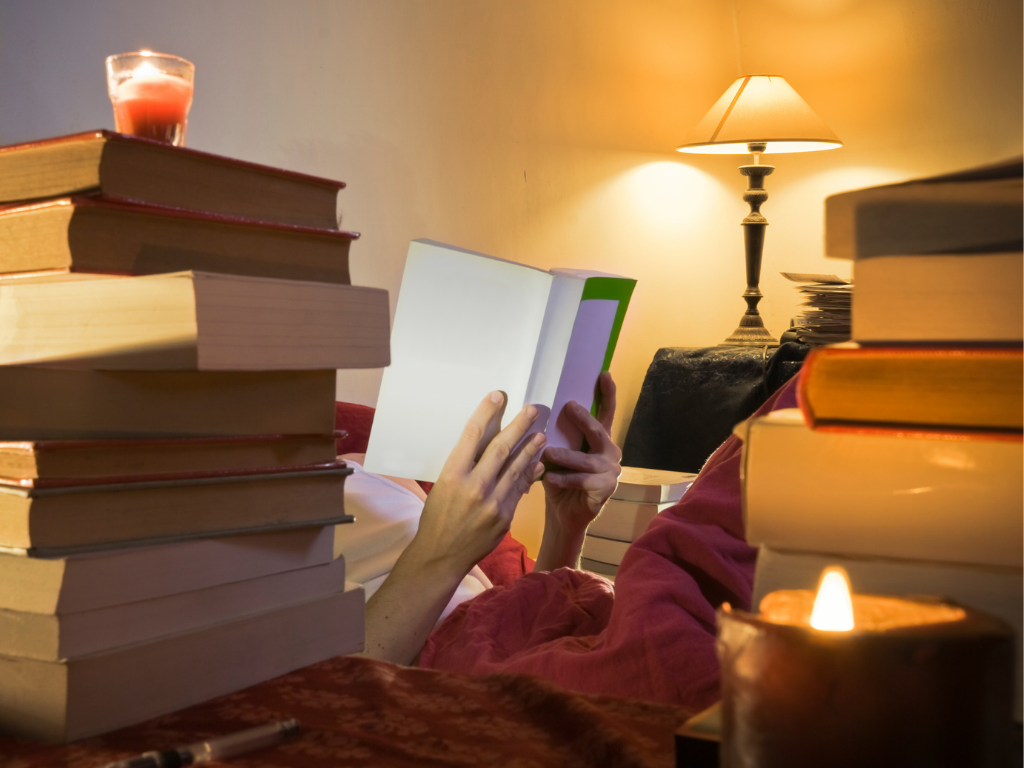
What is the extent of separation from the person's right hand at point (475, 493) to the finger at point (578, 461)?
0.19 meters

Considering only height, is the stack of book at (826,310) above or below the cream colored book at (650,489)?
above

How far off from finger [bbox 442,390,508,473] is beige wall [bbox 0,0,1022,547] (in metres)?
0.95

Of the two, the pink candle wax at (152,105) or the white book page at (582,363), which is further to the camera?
the white book page at (582,363)

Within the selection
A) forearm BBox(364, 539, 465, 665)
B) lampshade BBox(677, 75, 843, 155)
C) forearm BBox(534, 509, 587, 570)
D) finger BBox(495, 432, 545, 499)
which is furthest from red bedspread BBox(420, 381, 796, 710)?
lampshade BBox(677, 75, 843, 155)

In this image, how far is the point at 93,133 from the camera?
51cm

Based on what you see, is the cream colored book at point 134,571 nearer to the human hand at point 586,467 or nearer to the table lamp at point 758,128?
the human hand at point 586,467

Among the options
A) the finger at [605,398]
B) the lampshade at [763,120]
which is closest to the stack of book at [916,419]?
the finger at [605,398]

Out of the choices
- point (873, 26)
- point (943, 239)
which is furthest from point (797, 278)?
point (943, 239)

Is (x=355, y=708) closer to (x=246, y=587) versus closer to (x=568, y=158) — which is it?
(x=246, y=587)

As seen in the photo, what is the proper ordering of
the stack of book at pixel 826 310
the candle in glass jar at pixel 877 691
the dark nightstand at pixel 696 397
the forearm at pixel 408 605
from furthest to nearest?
the dark nightstand at pixel 696 397 < the stack of book at pixel 826 310 < the forearm at pixel 408 605 < the candle in glass jar at pixel 877 691

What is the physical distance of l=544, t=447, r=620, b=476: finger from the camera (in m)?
1.27

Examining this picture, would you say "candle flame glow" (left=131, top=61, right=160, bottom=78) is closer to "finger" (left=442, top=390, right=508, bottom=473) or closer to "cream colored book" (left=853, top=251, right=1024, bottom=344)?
"finger" (left=442, top=390, right=508, bottom=473)

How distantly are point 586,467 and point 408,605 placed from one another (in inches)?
15.9

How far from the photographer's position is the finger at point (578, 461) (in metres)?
1.27
